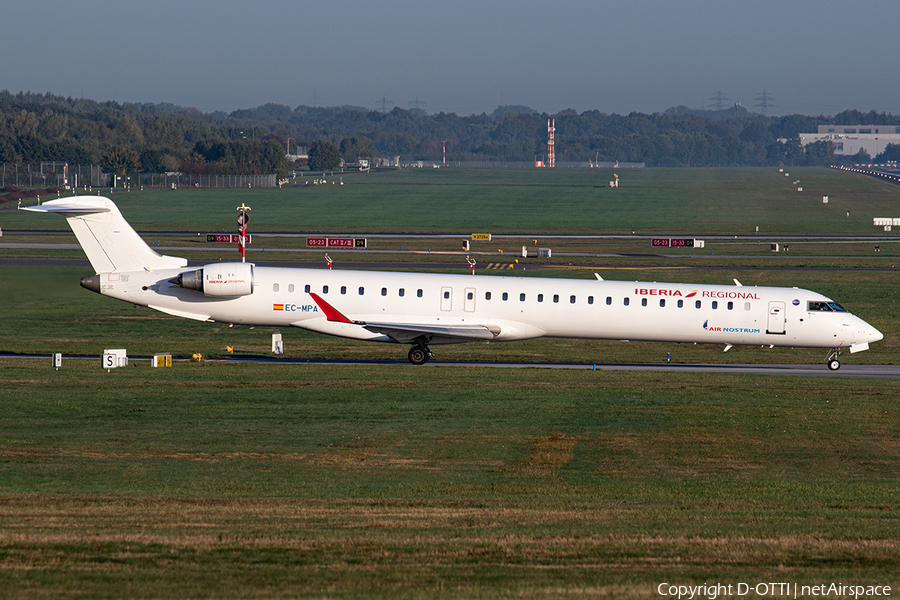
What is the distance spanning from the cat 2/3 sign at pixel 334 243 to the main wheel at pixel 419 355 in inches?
1754

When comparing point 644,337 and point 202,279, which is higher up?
point 202,279

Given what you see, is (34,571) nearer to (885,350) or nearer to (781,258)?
(885,350)

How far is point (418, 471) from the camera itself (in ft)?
63.8

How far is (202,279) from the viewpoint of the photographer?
1320 inches

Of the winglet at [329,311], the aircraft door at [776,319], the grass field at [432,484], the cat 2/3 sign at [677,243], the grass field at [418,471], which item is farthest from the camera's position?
the cat 2/3 sign at [677,243]

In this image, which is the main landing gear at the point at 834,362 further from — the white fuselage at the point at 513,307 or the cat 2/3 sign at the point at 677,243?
the cat 2/3 sign at the point at 677,243

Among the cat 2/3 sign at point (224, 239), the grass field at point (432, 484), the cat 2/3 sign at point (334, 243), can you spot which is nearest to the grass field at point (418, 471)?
the grass field at point (432, 484)

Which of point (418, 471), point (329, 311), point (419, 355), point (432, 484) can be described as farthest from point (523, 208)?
A: point (432, 484)

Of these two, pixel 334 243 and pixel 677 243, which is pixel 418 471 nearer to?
pixel 334 243

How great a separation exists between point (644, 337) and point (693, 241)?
158 ft

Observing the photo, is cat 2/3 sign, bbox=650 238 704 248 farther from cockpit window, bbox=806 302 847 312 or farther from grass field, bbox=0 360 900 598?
grass field, bbox=0 360 900 598

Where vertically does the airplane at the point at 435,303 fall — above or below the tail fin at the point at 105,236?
below

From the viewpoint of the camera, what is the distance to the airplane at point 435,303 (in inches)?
1337

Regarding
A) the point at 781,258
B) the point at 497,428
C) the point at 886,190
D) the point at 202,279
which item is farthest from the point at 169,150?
the point at 497,428
